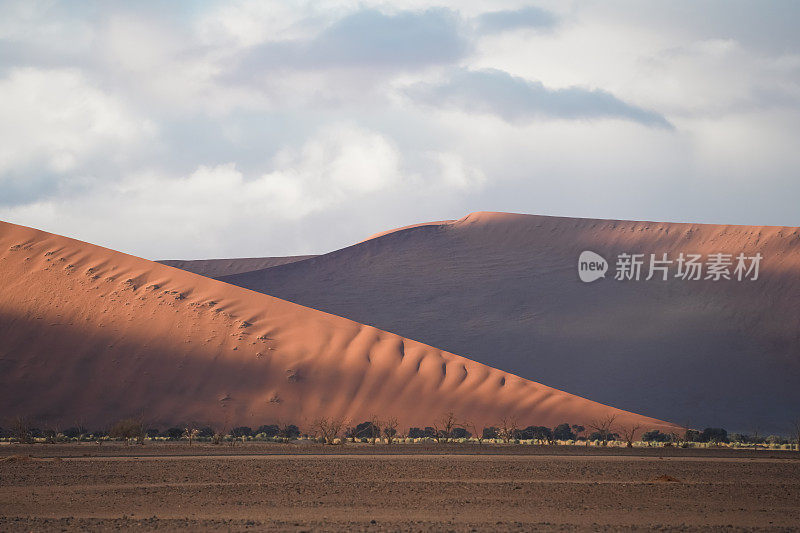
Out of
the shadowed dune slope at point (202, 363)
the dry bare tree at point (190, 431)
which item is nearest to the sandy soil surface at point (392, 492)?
the dry bare tree at point (190, 431)

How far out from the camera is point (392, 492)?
18516mm

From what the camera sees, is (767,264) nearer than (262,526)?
No

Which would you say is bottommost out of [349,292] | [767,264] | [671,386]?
[671,386]

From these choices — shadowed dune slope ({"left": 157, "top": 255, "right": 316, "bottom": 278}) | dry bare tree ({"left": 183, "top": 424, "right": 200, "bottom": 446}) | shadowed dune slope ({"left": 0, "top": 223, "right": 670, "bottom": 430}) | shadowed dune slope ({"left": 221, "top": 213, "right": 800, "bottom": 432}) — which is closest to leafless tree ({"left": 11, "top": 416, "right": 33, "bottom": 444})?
shadowed dune slope ({"left": 0, "top": 223, "right": 670, "bottom": 430})

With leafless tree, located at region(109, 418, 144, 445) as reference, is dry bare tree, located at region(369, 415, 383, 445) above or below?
above

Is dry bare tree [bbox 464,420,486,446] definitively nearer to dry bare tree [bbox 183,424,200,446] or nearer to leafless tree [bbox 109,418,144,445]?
dry bare tree [bbox 183,424,200,446]

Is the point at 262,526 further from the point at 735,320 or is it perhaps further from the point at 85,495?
the point at 735,320

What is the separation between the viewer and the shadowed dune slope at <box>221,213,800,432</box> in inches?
2758

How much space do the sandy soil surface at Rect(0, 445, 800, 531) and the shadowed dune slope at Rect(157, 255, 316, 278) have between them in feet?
293

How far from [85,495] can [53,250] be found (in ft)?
147

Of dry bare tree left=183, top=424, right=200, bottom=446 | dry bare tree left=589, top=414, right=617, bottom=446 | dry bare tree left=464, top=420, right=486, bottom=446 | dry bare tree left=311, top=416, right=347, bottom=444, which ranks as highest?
dry bare tree left=589, top=414, right=617, bottom=446

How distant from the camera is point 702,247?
304ft

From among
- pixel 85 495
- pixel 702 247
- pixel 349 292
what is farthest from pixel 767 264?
pixel 85 495

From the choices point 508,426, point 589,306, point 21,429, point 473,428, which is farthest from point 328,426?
point 589,306
